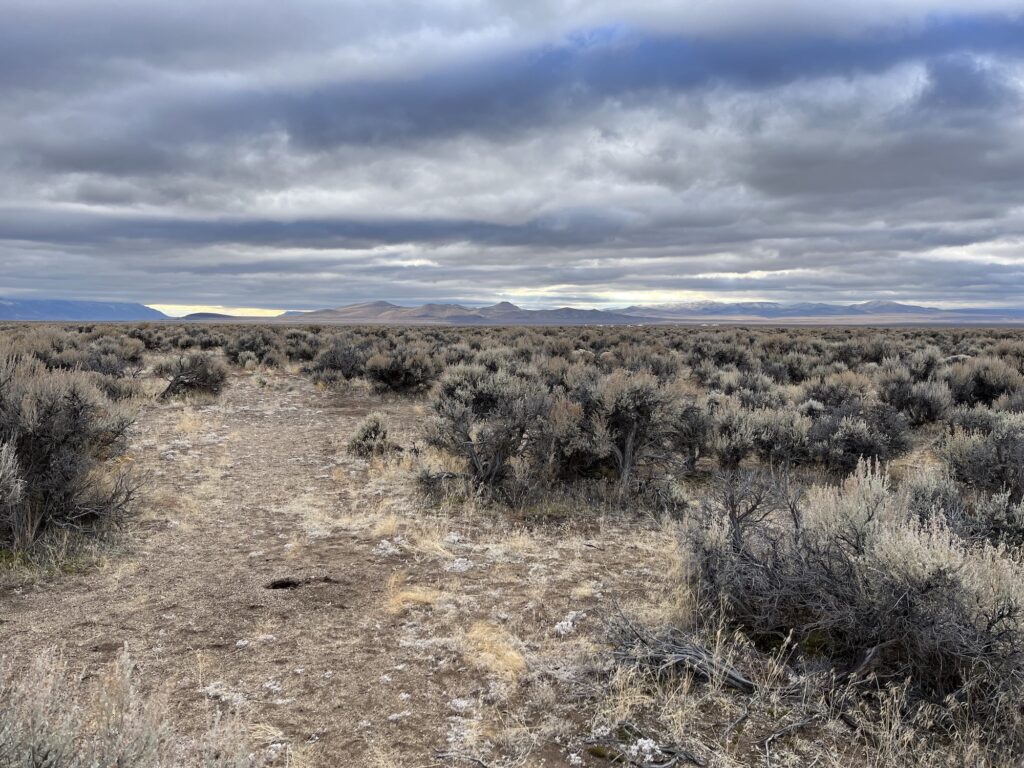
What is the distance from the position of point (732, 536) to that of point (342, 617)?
3.33 metres

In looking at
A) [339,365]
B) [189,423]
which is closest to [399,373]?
[339,365]

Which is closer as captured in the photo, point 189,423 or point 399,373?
point 189,423

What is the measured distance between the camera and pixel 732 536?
499cm

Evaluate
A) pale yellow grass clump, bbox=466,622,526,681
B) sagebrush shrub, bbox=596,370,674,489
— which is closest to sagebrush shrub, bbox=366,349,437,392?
sagebrush shrub, bbox=596,370,674,489

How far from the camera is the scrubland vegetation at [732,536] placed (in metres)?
3.32

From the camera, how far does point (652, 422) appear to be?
27.8ft

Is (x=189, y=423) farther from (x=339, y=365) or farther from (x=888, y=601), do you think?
(x=888, y=601)

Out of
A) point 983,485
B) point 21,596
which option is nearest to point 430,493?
point 21,596

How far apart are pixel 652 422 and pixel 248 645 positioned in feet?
19.0

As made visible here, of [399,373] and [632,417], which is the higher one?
[399,373]

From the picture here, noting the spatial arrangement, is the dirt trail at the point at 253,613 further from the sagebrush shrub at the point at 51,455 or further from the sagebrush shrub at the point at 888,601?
the sagebrush shrub at the point at 888,601

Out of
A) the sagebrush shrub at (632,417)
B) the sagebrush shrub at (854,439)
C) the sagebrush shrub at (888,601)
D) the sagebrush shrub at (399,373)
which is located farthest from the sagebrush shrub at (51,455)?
the sagebrush shrub at (399,373)

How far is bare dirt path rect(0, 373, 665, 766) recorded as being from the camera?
142 inches

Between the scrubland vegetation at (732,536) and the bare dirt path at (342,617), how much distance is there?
0.20 meters
